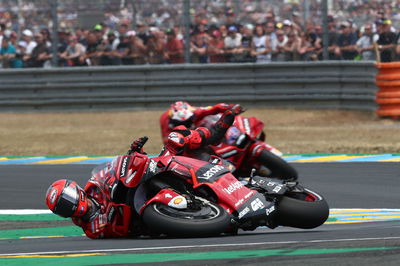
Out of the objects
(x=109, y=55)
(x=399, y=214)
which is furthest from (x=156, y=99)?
(x=399, y=214)

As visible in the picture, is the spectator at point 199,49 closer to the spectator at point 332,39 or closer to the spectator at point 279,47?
the spectator at point 279,47

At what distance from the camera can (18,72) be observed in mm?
18188

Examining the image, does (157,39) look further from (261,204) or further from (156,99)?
(261,204)

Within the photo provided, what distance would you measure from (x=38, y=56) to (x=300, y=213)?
12.0 metres

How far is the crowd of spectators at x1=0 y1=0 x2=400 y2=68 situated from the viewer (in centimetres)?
1570

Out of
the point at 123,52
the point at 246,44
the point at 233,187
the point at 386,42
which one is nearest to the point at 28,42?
the point at 123,52

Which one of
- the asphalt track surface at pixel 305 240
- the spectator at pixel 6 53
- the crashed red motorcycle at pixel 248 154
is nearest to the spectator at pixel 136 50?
the spectator at pixel 6 53

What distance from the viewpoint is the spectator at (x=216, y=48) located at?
54.2ft

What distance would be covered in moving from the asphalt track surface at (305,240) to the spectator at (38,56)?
22.7 ft

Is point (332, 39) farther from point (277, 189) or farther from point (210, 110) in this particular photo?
point (277, 189)

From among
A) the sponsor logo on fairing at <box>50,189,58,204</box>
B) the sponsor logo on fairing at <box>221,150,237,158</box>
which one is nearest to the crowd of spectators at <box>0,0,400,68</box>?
the sponsor logo on fairing at <box>221,150,237,158</box>

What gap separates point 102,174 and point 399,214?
2815 mm

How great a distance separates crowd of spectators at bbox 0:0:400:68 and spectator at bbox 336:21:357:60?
2 centimetres

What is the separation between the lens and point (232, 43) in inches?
658
